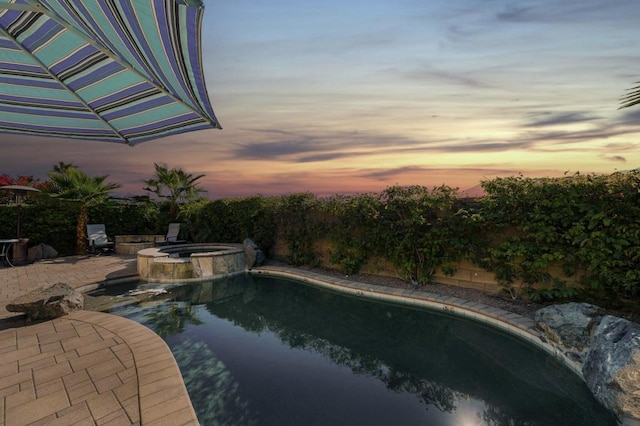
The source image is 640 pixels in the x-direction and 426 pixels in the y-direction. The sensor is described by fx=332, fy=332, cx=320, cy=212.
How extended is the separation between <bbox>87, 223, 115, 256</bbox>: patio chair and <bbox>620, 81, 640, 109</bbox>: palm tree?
638 inches

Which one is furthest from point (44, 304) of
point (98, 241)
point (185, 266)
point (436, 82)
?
point (436, 82)

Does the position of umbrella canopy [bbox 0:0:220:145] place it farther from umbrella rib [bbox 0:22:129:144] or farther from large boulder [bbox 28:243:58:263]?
large boulder [bbox 28:243:58:263]

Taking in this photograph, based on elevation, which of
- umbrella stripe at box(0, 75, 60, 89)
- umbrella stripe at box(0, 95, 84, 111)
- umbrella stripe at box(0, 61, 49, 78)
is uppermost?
umbrella stripe at box(0, 61, 49, 78)

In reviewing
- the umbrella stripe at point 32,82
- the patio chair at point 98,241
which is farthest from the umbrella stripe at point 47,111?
the patio chair at point 98,241

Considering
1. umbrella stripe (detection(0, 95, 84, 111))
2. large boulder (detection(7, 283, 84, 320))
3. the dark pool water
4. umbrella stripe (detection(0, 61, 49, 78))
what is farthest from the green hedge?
umbrella stripe (detection(0, 61, 49, 78))

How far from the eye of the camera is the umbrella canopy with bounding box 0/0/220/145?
3.23 m

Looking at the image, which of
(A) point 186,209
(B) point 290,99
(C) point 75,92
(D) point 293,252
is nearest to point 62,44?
(C) point 75,92

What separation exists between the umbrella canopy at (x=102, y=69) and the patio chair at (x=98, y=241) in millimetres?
10157

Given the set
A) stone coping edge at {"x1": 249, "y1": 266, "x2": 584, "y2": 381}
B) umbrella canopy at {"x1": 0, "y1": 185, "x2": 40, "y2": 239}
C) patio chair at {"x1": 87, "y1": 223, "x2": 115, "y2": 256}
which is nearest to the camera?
stone coping edge at {"x1": 249, "y1": 266, "x2": 584, "y2": 381}

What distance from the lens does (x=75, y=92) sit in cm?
460

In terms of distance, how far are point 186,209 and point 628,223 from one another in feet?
51.0

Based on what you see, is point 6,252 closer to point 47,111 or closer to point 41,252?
point 41,252

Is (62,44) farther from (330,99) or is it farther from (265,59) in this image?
(330,99)

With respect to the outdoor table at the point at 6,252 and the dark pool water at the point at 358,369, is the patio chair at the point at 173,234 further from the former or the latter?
the dark pool water at the point at 358,369
